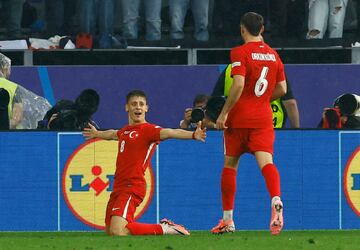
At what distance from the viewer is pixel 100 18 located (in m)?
16.1

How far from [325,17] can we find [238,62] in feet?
17.1

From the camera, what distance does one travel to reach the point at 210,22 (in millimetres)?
16547

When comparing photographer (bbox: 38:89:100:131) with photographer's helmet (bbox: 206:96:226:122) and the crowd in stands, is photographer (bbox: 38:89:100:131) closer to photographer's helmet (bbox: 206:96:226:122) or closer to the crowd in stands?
photographer's helmet (bbox: 206:96:226:122)

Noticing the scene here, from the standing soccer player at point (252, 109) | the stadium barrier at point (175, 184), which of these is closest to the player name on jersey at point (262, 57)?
the standing soccer player at point (252, 109)

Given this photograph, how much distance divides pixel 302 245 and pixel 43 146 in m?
3.84

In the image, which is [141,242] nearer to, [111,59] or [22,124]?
[22,124]

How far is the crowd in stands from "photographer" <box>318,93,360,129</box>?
2.55 meters

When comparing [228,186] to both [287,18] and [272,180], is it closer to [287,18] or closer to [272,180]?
[272,180]

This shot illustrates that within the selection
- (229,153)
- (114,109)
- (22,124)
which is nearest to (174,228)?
(229,153)

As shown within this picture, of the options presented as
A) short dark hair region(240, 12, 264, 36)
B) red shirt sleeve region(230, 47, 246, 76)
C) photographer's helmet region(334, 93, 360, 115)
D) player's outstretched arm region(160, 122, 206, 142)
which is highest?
short dark hair region(240, 12, 264, 36)

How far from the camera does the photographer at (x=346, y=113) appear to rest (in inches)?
530

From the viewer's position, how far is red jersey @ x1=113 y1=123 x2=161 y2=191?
39.1 ft

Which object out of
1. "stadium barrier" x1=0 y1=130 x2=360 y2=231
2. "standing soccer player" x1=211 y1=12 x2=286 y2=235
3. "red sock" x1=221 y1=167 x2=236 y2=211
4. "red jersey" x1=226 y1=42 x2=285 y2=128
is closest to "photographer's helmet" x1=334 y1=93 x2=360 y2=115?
"stadium barrier" x1=0 y1=130 x2=360 y2=231

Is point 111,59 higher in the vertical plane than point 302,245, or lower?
higher
